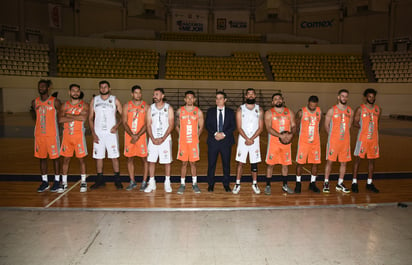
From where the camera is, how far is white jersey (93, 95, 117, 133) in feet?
16.2

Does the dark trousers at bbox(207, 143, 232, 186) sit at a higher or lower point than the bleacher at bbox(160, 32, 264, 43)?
lower

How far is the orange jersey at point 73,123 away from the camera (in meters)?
4.88

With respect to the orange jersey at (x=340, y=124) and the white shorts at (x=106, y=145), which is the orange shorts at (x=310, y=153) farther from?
the white shorts at (x=106, y=145)

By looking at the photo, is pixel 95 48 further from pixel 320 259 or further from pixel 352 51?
pixel 320 259

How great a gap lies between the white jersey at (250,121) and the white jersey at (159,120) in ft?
4.08

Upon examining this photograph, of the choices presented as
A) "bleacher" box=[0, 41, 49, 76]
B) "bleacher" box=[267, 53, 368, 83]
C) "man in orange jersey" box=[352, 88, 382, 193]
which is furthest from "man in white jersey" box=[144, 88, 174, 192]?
"bleacher" box=[0, 41, 49, 76]

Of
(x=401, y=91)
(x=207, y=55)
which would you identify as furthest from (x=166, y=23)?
(x=401, y=91)

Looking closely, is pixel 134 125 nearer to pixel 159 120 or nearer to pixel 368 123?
pixel 159 120

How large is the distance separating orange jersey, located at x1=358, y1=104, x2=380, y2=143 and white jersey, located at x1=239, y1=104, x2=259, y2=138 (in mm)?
1786

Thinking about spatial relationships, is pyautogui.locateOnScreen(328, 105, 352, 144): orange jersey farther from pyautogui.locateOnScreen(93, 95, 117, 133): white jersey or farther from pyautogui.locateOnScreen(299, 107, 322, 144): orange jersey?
pyautogui.locateOnScreen(93, 95, 117, 133): white jersey

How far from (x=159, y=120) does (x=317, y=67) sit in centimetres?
1742

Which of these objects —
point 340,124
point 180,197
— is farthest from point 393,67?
point 180,197

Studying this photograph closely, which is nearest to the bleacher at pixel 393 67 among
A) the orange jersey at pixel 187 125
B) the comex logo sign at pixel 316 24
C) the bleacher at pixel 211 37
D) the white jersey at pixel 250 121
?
the comex logo sign at pixel 316 24

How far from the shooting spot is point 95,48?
65.0 ft
